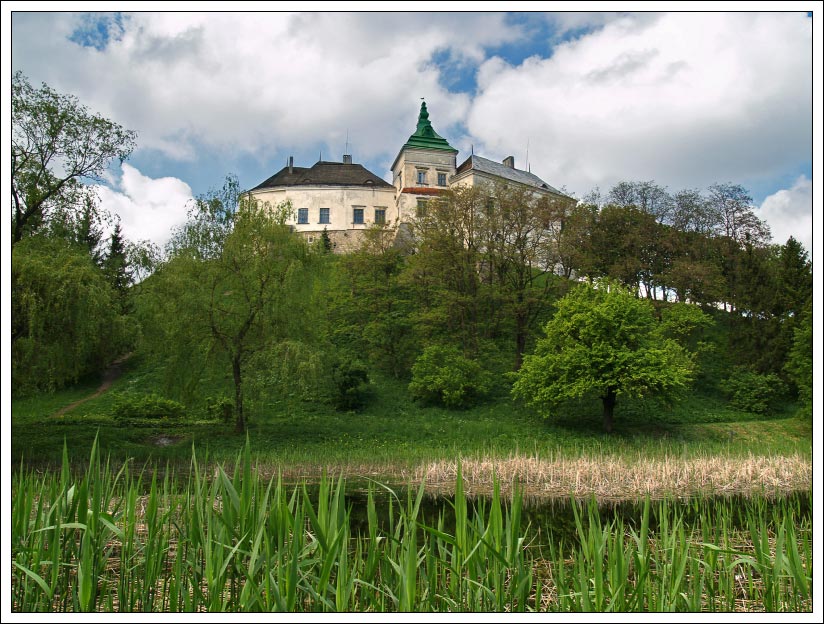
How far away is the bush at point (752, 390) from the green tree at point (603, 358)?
4.92 m

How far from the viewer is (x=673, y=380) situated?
24.6 metres

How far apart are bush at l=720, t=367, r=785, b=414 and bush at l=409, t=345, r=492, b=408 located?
11.6 meters

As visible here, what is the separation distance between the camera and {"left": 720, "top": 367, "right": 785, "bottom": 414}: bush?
3050 centimetres

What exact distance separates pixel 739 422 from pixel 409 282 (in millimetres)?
16734

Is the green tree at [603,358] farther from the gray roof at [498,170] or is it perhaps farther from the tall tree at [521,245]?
the gray roof at [498,170]

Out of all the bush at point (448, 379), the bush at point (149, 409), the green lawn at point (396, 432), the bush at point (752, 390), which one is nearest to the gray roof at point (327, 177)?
the green lawn at point (396, 432)

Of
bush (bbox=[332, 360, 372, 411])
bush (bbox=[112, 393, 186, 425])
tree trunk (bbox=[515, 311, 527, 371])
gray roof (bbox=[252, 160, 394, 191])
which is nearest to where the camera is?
bush (bbox=[112, 393, 186, 425])

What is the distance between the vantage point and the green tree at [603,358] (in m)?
24.5

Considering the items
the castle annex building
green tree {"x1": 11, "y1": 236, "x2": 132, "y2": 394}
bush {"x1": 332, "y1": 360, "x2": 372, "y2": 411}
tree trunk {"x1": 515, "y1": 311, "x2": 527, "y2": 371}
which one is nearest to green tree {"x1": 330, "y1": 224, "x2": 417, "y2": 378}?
bush {"x1": 332, "y1": 360, "x2": 372, "y2": 411}

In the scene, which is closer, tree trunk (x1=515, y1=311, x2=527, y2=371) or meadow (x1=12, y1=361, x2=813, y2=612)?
meadow (x1=12, y1=361, x2=813, y2=612)

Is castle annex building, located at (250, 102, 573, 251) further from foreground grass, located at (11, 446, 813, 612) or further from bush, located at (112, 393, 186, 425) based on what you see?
foreground grass, located at (11, 446, 813, 612)

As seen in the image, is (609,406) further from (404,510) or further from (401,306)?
(404,510)

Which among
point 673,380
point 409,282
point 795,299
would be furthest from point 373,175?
point 673,380

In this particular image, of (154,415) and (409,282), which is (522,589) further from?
(409,282)
